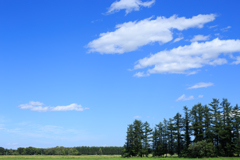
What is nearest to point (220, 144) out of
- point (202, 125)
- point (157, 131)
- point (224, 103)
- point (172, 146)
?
point (202, 125)

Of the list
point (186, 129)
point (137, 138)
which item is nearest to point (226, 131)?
point (186, 129)

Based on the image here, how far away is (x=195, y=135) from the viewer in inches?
2584

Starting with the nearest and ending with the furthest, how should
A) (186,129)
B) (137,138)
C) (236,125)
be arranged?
1. (236,125)
2. (186,129)
3. (137,138)

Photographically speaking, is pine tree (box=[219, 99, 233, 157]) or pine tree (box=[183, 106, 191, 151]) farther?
pine tree (box=[183, 106, 191, 151])

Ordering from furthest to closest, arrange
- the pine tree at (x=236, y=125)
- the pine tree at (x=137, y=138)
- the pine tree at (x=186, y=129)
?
1. the pine tree at (x=137, y=138)
2. the pine tree at (x=186, y=129)
3. the pine tree at (x=236, y=125)

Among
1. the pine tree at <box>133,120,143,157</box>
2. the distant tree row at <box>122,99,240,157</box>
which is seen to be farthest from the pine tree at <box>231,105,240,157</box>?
the pine tree at <box>133,120,143,157</box>

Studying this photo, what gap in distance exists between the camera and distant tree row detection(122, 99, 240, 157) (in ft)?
193

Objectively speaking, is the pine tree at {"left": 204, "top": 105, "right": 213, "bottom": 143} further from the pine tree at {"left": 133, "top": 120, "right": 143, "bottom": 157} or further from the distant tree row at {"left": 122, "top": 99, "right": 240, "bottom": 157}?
the pine tree at {"left": 133, "top": 120, "right": 143, "bottom": 157}

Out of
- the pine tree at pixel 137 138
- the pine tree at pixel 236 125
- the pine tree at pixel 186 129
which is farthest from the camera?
the pine tree at pixel 137 138

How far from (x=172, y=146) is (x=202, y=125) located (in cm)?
1352

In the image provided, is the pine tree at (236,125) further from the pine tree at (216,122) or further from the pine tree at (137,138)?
the pine tree at (137,138)

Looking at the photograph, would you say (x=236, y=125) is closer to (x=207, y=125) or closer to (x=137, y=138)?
(x=207, y=125)

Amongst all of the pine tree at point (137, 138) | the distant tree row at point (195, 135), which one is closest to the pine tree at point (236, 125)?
the distant tree row at point (195, 135)

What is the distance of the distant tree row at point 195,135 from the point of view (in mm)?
58675
